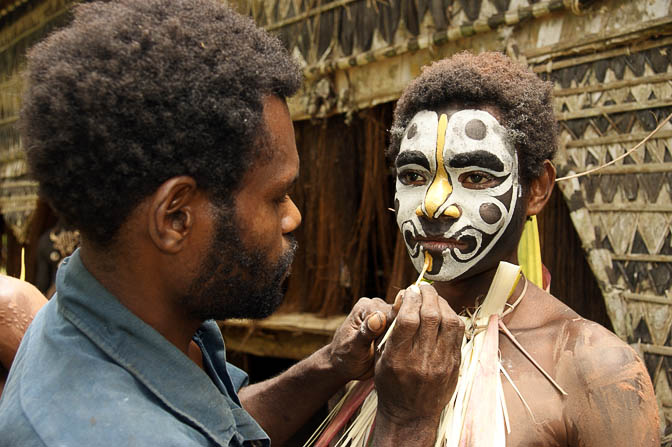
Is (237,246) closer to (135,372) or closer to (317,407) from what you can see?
(135,372)

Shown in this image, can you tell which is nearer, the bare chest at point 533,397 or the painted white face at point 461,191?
the bare chest at point 533,397

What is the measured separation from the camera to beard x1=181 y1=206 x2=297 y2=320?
143 centimetres

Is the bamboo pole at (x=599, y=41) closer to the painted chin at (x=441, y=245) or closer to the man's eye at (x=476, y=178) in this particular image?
the man's eye at (x=476, y=178)

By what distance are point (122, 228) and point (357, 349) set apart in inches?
41.3

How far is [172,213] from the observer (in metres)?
1.37

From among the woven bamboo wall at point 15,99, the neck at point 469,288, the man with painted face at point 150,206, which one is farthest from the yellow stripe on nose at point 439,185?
the woven bamboo wall at point 15,99

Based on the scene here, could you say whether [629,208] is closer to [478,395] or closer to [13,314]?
[478,395]

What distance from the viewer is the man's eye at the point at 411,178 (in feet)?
7.52

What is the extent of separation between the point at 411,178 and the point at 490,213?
313 millimetres

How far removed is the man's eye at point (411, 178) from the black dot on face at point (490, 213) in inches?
9.1

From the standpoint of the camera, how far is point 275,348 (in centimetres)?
595

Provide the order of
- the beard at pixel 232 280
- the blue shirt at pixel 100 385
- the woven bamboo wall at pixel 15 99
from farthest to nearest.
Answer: the woven bamboo wall at pixel 15 99 < the beard at pixel 232 280 < the blue shirt at pixel 100 385

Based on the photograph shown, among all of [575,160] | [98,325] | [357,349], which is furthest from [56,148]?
[575,160]

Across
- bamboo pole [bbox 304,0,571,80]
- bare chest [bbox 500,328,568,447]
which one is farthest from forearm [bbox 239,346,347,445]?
bamboo pole [bbox 304,0,571,80]
